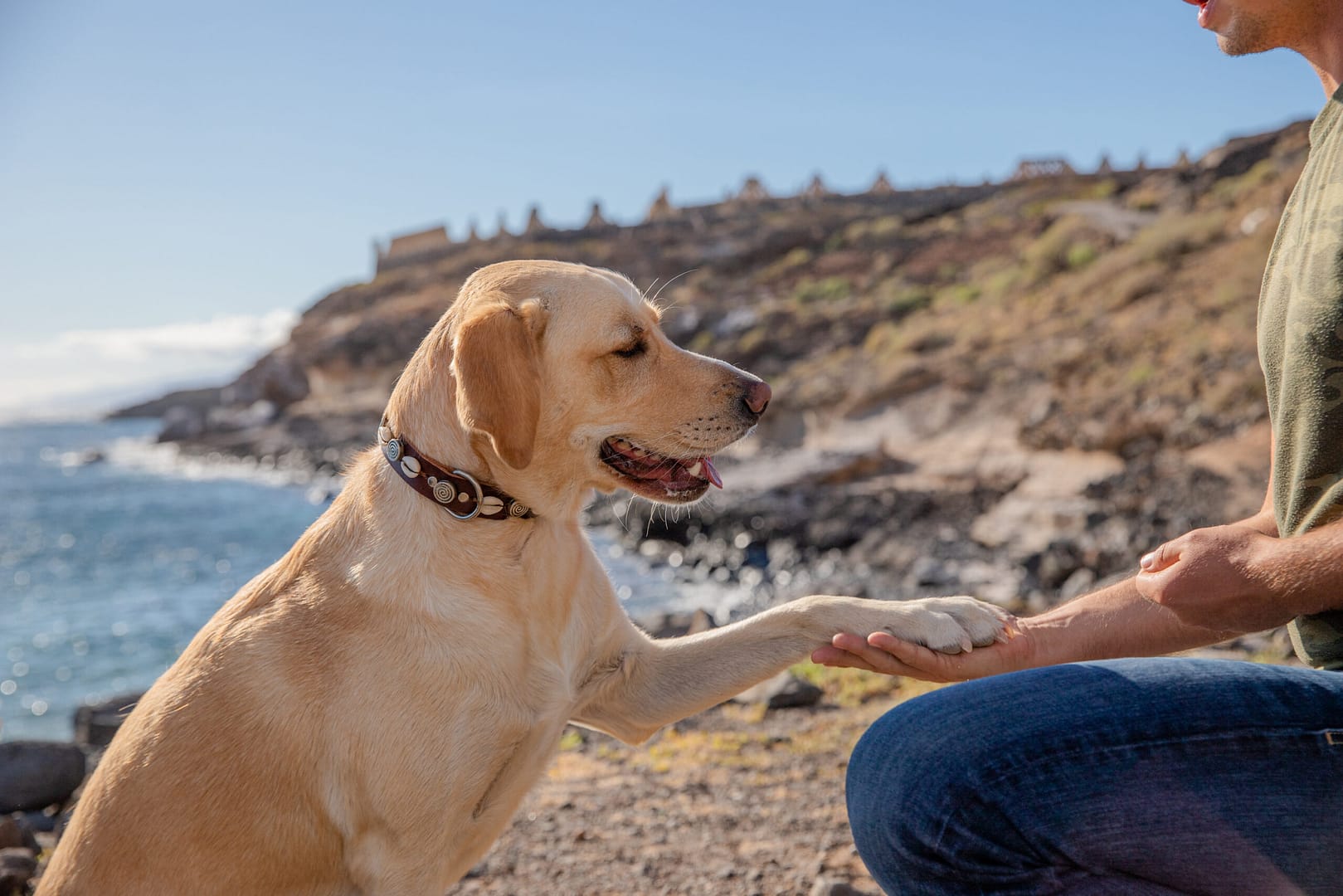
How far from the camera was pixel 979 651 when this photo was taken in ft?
9.05

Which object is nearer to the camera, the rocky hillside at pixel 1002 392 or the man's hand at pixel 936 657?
the man's hand at pixel 936 657

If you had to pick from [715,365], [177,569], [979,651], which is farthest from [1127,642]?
[177,569]

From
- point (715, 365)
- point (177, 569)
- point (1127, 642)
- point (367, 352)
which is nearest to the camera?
point (1127, 642)

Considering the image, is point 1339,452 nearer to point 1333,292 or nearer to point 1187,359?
point 1333,292

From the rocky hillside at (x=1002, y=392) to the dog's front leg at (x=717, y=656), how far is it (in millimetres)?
1284

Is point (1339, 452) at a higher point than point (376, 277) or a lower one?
higher

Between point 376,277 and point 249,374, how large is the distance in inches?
432

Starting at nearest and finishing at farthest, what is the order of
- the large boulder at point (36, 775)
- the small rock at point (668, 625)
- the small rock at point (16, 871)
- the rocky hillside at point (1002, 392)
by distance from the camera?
1. the small rock at point (16, 871)
2. the large boulder at point (36, 775)
3. the small rock at point (668, 625)
4. the rocky hillside at point (1002, 392)

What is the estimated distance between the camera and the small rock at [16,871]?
13.4 feet

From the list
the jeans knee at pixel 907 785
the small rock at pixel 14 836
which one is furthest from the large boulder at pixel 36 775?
the jeans knee at pixel 907 785

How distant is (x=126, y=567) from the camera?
24984mm

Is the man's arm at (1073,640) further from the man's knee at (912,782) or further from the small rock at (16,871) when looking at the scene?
the small rock at (16,871)

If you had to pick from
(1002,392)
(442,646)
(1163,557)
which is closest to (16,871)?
(442,646)

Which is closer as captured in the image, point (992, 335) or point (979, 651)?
point (979, 651)
